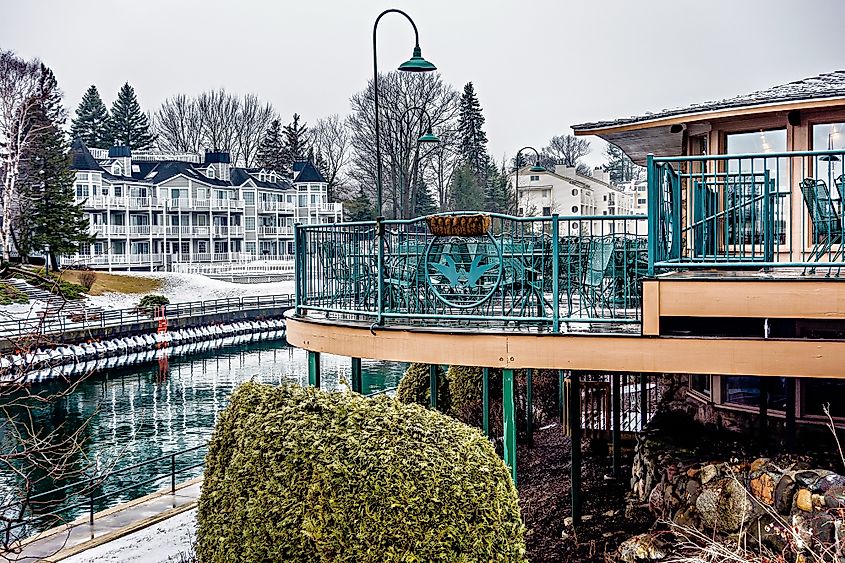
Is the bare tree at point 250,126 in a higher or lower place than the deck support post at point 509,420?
higher

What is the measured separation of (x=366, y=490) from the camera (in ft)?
19.4

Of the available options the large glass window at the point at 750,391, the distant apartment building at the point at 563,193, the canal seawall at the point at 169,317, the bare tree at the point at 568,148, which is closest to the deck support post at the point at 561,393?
the large glass window at the point at 750,391

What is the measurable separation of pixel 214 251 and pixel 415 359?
64.5 m

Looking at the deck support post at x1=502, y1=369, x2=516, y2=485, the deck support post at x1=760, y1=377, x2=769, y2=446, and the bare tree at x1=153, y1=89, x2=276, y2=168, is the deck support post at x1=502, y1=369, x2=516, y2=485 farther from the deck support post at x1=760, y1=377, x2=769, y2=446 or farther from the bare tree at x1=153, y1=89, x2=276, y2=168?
the bare tree at x1=153, y1=89, x2=276, y2=168

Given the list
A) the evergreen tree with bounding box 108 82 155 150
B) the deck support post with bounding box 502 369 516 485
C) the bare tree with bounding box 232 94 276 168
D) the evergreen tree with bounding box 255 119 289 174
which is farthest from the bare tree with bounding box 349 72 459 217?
the deck support post with bounding box 502 369 516 485

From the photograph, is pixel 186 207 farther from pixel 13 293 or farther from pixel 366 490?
pixel 366 490

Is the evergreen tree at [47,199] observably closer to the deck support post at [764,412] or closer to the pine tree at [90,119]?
the pine tree at [90,119]

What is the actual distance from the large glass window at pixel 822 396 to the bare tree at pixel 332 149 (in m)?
70.7

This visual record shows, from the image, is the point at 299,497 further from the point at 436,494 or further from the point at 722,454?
the point at 722,454

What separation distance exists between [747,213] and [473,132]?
6131 centimetres

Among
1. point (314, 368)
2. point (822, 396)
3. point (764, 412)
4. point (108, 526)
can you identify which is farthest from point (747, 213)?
point (108, 526)

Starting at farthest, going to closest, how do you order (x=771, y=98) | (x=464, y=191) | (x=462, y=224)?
(x=464, y=191) → (x=771, y=98) → (x=462, y=224)

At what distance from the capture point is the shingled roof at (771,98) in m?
9.03

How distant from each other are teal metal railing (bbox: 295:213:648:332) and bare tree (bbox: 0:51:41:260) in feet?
129
